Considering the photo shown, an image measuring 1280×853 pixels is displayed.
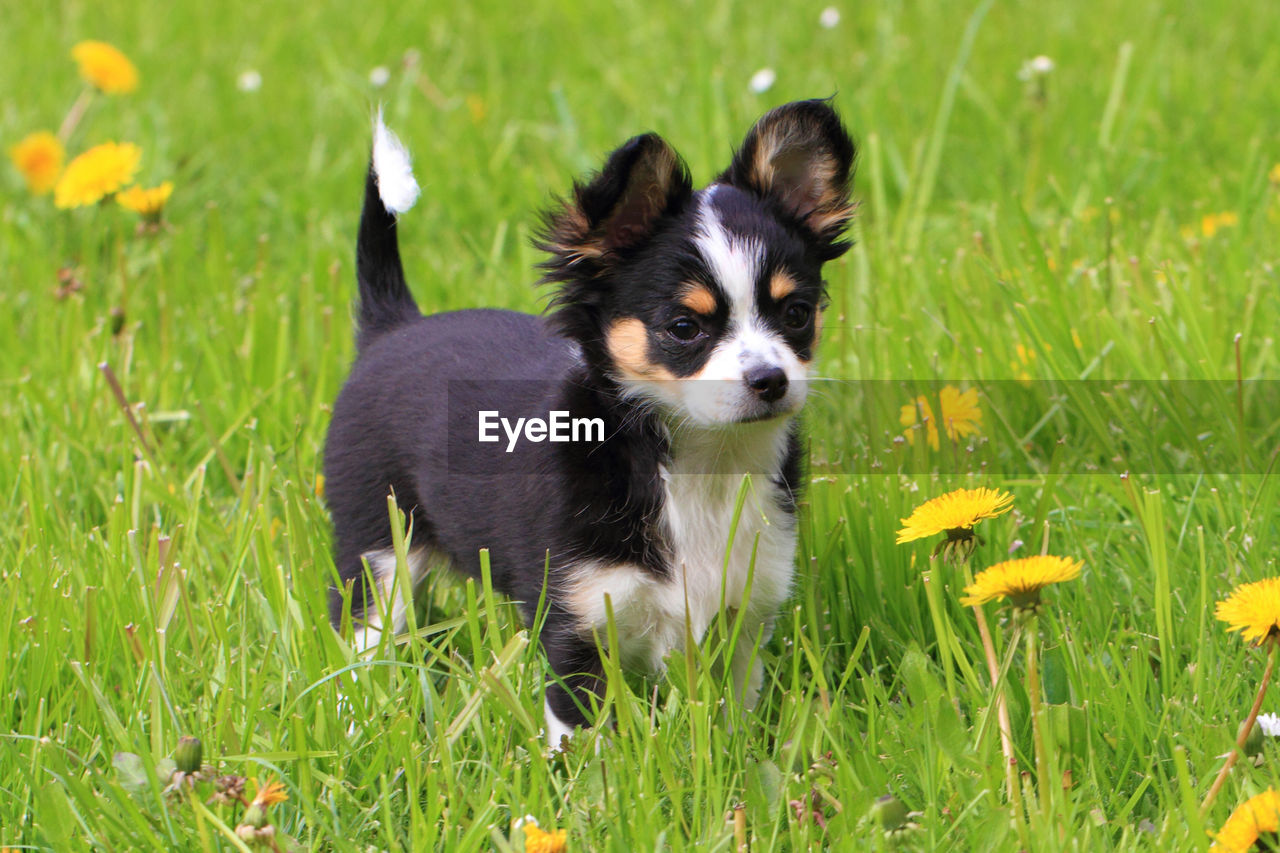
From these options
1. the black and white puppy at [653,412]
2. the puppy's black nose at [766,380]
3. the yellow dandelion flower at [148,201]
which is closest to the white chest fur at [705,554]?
the black and white puppy at [653,412]

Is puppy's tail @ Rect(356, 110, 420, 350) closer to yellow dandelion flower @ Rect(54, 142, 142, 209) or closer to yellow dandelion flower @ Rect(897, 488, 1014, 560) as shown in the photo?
yellow dandelion flower @ Rect(54, 142, 142, 209)

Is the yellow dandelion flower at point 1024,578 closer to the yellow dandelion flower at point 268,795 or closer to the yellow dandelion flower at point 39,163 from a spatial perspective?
the yellow dandelion flower at point 268,795

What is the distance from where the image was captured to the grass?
2119mm

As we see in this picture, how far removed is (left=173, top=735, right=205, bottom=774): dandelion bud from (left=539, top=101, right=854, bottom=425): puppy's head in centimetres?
96

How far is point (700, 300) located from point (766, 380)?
0.62ft

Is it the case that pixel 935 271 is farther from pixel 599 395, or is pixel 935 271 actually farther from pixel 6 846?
pixel 6 846

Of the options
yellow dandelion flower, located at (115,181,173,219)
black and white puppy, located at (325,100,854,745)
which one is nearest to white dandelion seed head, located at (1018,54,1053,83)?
black and white puppy, located at (325,100,854,745)

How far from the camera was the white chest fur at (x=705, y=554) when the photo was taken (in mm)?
2414

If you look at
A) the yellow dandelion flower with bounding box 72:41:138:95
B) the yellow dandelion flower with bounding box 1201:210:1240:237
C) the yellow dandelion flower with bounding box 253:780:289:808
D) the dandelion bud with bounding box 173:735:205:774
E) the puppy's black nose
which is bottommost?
the yellow dandelion flower with bounding box 253:780:289:808

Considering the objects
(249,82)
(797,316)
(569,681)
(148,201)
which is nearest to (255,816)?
(569,681)

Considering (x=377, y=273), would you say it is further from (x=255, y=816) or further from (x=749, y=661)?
(x=255, y=816)

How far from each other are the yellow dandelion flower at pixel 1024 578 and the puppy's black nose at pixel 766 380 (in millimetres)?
551

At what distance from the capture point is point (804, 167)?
8.54 feet

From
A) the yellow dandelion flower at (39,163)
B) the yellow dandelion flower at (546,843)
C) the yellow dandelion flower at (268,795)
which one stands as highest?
the yellow dandelion flower at (39,163)
